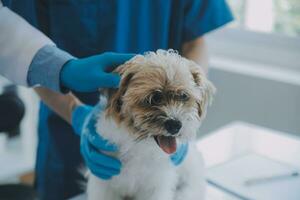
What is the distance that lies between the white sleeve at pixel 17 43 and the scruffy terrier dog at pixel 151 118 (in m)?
0.20

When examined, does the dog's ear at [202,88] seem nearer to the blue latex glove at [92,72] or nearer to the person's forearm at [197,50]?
the blue latex glove at [92,72]

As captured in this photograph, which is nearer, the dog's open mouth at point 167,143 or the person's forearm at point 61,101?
the dog's open mouth at point 167,143

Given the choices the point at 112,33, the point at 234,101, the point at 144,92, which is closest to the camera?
the point at 144,92

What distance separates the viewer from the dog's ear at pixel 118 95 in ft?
2.75

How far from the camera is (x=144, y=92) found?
81cm

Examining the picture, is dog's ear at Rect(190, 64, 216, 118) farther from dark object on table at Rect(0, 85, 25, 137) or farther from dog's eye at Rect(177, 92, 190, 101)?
dark object on table at Rect(0, 85, 25, 137)

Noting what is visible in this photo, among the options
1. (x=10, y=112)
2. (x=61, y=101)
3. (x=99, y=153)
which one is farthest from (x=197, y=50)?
(x=10, y=112)

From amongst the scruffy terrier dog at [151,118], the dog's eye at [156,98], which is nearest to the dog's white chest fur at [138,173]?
the scruffy terrier dog at [151,118]

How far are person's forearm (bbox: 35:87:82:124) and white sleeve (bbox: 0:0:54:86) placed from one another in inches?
11.0

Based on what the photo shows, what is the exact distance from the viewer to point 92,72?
0.88 metres

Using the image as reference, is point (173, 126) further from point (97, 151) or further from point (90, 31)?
point (90, 31)

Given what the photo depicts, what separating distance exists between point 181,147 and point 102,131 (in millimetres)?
192

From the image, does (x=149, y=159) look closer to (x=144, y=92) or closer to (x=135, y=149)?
(x=135, y=149)

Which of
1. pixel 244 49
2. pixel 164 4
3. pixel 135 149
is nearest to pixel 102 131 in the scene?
pixel 135 149
